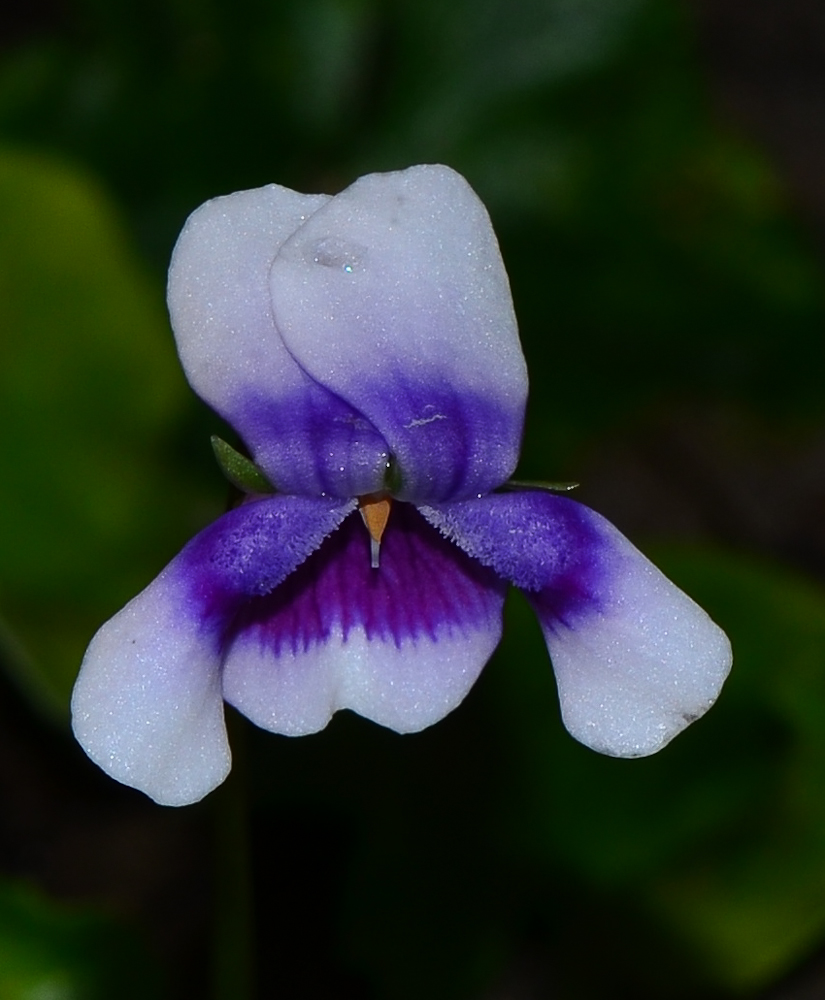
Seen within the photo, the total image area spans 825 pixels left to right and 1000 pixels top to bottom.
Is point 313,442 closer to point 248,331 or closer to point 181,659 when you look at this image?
point 248,331

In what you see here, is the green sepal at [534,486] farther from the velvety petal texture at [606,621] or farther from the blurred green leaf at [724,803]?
the blurred green leaf at [724,803]

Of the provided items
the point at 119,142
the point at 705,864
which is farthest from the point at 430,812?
the point at 119,142

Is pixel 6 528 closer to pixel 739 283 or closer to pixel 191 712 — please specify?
pixel 191 712

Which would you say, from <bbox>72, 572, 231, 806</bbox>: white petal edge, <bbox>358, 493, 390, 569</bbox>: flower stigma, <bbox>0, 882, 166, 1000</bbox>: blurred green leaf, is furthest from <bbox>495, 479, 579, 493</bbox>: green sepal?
<bbox>0, 882, 166, 1000</bbox>: blurred green leaf

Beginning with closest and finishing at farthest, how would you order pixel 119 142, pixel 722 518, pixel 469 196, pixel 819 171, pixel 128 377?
pixel 469 196 < pixel 128 377 < pixel 119 142 < pixel 722 518 < pixel 819 171

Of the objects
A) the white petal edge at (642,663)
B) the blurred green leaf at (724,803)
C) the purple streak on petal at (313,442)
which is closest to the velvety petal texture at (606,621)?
the white petal edge at (642,663)

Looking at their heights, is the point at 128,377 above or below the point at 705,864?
above

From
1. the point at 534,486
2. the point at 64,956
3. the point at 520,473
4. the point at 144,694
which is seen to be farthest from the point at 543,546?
the point at 520,473
